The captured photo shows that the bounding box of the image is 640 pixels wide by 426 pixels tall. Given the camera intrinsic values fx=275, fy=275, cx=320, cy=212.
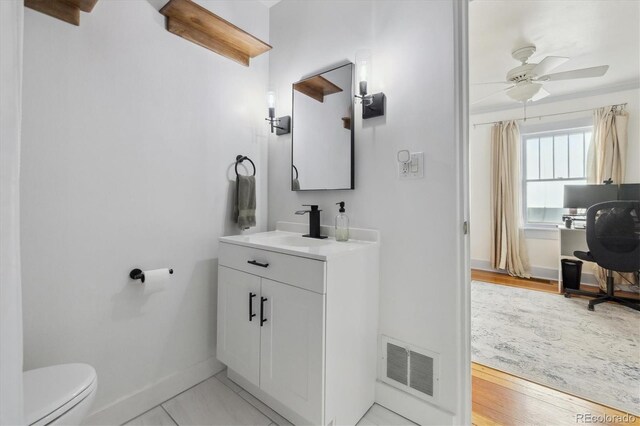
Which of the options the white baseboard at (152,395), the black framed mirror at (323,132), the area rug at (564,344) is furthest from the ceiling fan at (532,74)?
the white baseboard at (152,395)

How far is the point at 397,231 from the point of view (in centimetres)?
150

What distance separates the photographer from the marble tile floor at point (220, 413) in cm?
139

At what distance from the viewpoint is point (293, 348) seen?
1.29 m

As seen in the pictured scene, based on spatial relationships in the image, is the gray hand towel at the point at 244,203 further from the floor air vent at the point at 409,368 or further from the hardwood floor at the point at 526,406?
the hardwood floor at the point at 526,406

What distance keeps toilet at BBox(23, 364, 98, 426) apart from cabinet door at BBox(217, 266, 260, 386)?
64cm

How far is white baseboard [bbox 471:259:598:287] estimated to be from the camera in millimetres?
3666

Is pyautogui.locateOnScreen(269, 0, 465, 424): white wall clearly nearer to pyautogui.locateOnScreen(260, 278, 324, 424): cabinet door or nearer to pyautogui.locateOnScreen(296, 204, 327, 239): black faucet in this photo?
pyautogui.locateOnScreen(296, 204, 327, 239): black faucet

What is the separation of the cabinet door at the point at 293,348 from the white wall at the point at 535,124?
265cm

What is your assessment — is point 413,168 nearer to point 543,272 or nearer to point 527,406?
point 527,406

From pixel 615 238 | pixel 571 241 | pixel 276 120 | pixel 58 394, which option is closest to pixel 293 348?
pixel 58 394

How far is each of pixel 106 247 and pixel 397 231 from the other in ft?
4.88

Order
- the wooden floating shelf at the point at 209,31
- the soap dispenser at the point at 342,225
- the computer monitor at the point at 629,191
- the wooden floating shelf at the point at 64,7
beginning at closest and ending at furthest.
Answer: the wooden floating shelf at the point at 64,7 < the wooden floating shelf at the point at 209,31 < the soap dispenser at the point at 342,225 < the computer monitor at the point at 629,191

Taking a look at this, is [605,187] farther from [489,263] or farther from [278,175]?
[278,175]

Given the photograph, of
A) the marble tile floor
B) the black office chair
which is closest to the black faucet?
the marble tile floor
